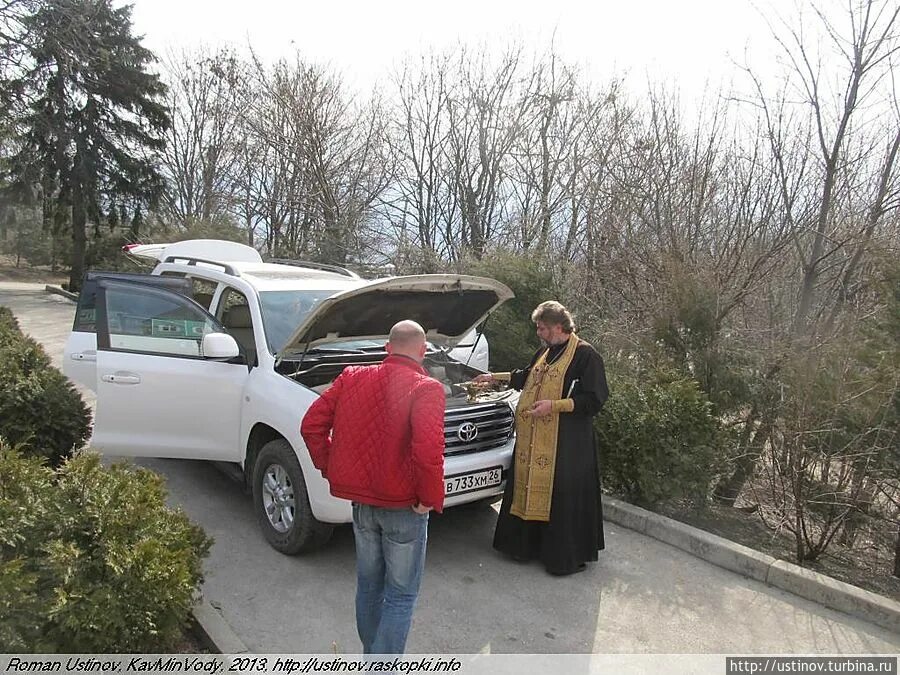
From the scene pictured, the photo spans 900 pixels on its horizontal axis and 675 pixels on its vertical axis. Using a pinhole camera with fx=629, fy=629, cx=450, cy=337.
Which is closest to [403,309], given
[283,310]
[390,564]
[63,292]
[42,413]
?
[283,310]

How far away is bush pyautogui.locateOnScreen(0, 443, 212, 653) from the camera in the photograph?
2.49 metres

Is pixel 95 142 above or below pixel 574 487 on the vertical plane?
above

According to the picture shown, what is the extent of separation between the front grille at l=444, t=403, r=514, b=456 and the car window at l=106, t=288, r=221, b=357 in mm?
2030

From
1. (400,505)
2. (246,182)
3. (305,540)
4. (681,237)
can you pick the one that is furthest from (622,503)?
(246,182)

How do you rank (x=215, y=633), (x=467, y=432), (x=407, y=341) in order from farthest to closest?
(x=467, y=432)
(x=215, y=633)
(x=407, y=341)

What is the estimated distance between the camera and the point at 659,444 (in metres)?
5.26

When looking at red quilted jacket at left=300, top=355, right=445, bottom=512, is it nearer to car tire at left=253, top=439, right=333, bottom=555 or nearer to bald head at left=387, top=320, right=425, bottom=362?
bald head at left=387, top=320, right=425, bottom=362

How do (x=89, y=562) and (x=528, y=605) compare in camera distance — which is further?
(x=528, y=605)

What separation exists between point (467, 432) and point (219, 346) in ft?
5.98

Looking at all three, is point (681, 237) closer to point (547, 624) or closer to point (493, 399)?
point (493, 399)

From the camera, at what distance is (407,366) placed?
2820 millimetres

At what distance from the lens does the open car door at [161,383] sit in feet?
15.2

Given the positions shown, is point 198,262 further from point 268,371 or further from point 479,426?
point 479,426

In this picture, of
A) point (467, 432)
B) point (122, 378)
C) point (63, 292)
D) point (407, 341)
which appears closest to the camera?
point (407, 341)
